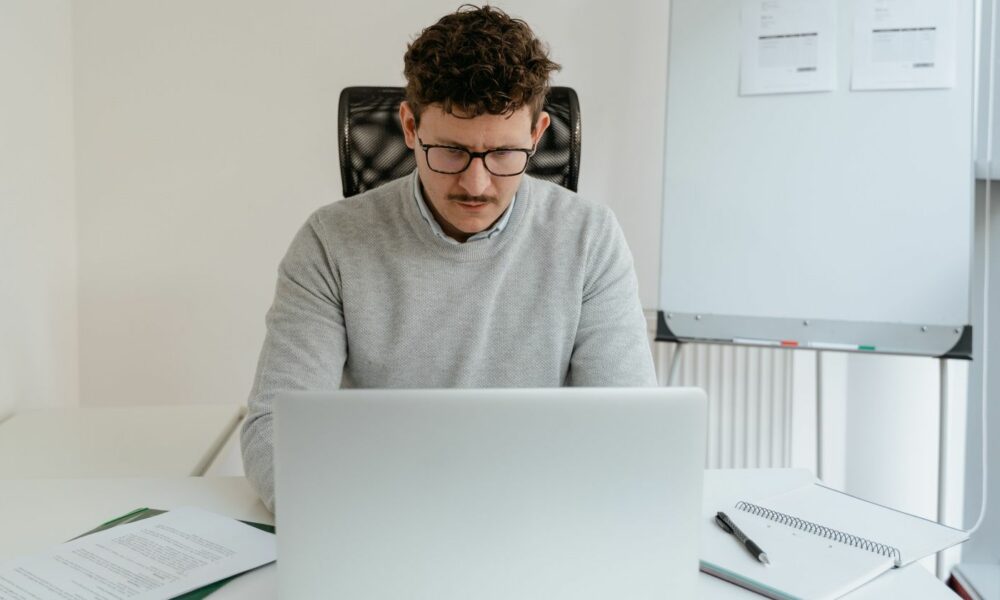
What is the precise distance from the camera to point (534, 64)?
1142 millimetres

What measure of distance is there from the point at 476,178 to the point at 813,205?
1.13 m

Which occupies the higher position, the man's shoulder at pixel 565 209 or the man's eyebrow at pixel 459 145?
the man's eyebrow at pixel 459 145

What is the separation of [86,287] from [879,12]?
6.86 feet

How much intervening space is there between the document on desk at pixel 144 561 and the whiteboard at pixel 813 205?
135 cm

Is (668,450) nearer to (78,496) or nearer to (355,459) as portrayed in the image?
(355,459)

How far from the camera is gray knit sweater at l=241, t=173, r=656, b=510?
1265 millimetres

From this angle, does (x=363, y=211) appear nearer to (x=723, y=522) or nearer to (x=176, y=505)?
(x=176, y=505)

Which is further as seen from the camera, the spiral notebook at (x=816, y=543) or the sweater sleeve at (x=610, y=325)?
the sweater sleeve at (x=610, y=325)

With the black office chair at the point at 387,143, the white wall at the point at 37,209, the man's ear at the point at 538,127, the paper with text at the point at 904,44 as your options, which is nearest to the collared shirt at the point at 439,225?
the man's ear at the point at 538,127

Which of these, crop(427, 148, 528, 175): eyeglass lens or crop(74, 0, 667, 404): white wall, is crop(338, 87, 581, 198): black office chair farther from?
crop(74, 0, 667, 404): white wall

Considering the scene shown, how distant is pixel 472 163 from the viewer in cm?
114

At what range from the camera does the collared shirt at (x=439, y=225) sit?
128 cm

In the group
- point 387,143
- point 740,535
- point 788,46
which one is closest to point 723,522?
point 740,535

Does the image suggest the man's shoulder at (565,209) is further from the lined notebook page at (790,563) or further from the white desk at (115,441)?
the white desk at (115,441)
